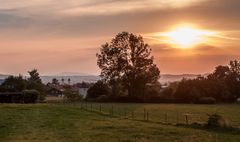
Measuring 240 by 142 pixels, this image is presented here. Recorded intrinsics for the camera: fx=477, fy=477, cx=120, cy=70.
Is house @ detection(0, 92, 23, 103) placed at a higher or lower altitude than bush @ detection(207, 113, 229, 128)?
higher

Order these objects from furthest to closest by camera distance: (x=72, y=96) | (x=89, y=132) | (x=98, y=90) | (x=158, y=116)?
(x=98, y=90)
(x=72, y=96)
(x=158, y=116)
(x=89, y=132)

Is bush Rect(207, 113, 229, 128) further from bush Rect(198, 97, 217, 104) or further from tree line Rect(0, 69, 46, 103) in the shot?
bush Rect(198, 97, 217, 104)

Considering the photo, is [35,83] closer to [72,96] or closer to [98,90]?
[72,96]

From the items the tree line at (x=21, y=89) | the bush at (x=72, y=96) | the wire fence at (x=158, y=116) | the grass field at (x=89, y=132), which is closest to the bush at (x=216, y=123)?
the grass field at (x=89, y=132)

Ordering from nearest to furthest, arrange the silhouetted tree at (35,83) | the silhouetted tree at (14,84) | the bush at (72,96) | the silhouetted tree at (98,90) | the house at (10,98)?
the house at (10,98) → the bush at (72,96) → the silhouetted tree at (98,90) → the silhouetted tree at (14,84) → the silhouetted tree at (35,83)

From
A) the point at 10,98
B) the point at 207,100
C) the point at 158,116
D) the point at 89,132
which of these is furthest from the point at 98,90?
the point at 89,132

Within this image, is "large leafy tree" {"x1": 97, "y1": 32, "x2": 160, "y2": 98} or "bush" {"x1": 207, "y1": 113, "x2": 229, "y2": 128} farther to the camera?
"large leafy tree" {"x1": 97, "y1": 32, "x2": 160, "y2": 98}

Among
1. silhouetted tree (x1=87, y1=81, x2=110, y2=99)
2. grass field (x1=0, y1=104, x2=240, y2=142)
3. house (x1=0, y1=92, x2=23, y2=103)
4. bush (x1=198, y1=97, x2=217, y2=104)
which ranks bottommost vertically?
grass field (x1=0, y1=104, x2=240, y2=142)

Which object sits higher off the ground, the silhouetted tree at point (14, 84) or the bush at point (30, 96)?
the silhouetted tree at point (14, 84)

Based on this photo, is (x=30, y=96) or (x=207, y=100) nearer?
(x=30, y=96)

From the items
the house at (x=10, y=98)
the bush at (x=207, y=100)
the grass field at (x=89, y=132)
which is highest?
the house at (x=10, y=98)

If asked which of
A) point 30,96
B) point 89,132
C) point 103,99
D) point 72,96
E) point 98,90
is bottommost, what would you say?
point 89,132

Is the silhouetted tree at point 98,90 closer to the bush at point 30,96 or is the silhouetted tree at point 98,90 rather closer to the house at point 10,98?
the house at point 10,98

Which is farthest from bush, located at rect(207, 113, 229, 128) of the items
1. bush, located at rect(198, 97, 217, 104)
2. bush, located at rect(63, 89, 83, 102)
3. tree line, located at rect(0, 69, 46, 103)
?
bush, located at rect(63, 89, 83, 102)
